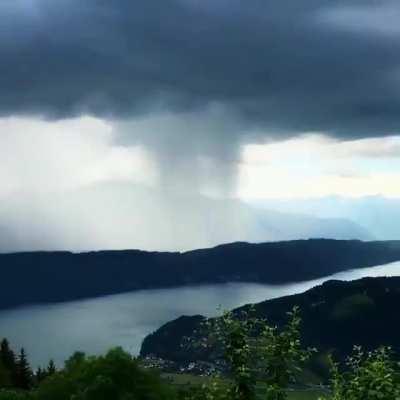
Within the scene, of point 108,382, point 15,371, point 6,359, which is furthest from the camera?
point 6,359

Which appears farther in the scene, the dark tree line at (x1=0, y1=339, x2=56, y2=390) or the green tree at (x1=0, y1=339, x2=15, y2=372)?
the green tree at (x1=0, y1=339, x2=15, y2=372)

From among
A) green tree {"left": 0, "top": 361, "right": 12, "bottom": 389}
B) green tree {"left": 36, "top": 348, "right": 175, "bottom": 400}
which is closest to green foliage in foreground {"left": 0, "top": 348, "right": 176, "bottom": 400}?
green tree {"left": 36, "top": 348, "right": 175, "bottom": 400}

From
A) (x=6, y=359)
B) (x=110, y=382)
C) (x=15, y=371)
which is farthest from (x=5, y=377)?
(x=110, y=382)

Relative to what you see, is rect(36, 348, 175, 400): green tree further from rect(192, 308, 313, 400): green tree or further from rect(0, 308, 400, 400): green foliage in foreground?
rect(192, 308, 313, 400): green tree

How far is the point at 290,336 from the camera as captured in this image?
2322 centimetres

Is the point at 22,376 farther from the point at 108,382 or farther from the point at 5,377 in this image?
the point at 108,382

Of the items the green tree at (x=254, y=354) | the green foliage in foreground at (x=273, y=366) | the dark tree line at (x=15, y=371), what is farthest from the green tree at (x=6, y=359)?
the green tree at (x=254, y=354)

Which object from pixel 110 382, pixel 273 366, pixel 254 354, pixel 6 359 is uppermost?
pixel 254 354

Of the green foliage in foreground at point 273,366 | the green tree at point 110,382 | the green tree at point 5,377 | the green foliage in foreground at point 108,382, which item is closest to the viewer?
the green foliage in foreground at point 273,366

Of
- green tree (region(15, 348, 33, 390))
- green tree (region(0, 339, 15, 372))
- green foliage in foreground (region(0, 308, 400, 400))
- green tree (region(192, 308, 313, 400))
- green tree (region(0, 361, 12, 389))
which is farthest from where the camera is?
green tree (region(0, 339, 15, 372))

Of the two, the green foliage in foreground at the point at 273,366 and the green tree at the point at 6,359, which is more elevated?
the green foliage in foreground at the point at 273,366

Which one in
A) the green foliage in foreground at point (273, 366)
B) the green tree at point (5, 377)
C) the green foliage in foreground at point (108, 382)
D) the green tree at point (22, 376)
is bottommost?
the green tree at point (22, 376)

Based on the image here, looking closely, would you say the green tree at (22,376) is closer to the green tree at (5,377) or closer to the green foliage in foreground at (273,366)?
the green tree at (5,377)

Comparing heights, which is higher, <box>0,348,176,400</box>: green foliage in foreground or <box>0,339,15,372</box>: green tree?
<box>0,348,176,400</box>: green foliage in foreground
